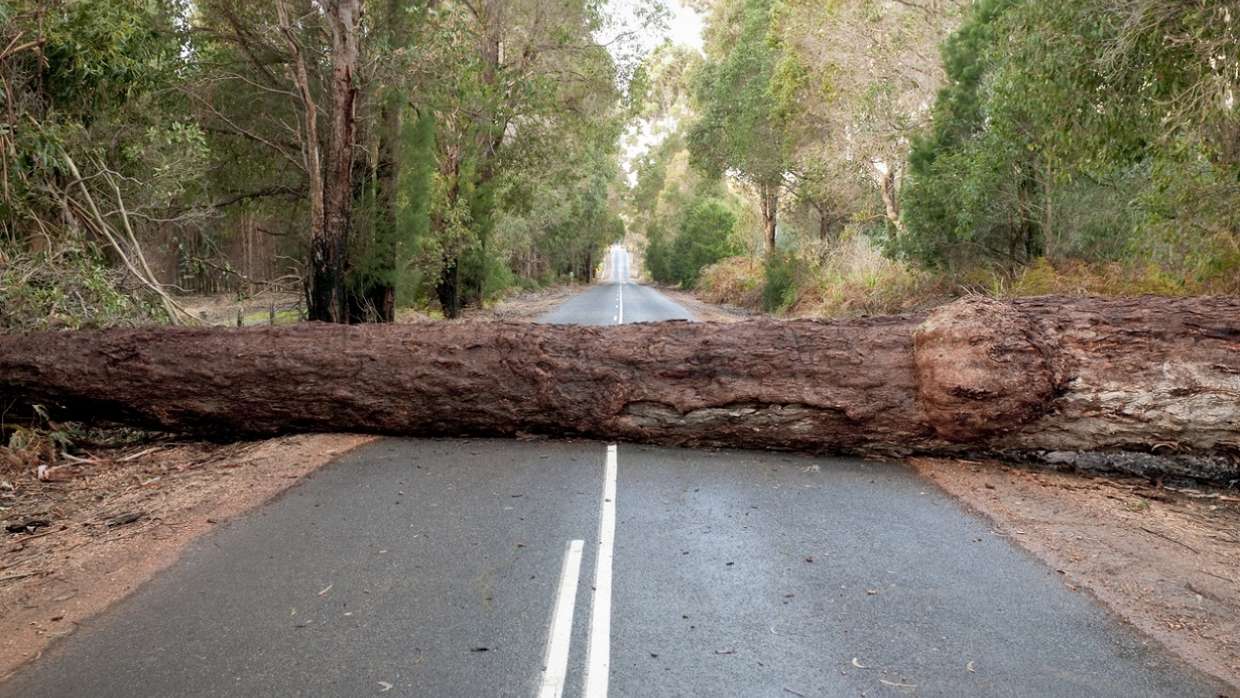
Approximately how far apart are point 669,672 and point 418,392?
5468mm

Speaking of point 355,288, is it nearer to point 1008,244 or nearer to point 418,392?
point 418,392

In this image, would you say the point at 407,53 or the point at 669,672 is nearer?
the point at 669,672

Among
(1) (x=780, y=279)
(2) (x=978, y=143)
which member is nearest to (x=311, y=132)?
(2) (x=978, y=143)

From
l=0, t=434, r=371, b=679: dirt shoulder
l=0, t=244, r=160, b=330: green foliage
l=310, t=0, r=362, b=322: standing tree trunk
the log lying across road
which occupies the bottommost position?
l=0, t=434, r=371, b=679: dirt shoulder

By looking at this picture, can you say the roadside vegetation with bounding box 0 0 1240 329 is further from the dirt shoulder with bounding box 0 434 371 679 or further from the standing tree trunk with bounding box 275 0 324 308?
the dirt shoulder with bounding box 0 434 371 679

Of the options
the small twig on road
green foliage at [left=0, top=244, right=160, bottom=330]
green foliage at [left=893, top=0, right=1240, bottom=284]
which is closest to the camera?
the small twig on road

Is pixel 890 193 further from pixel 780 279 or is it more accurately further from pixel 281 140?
pixel 281 140

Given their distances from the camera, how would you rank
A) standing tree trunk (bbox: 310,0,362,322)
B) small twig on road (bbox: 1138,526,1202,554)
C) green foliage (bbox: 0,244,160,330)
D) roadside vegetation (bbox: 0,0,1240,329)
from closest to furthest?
small twig on road (bbox: 1138,526,1202,554)
green foliage (bbox: 0,244,160,330)
roadside vegetation (bbox: 0,0,1240,329)
standing tree trunk (bbox: 310,0,362,322)

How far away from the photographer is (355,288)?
1598cm

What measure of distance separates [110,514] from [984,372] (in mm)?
7290

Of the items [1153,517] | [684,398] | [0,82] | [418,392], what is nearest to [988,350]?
[1153,517]

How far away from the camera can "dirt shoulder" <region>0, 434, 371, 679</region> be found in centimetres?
457

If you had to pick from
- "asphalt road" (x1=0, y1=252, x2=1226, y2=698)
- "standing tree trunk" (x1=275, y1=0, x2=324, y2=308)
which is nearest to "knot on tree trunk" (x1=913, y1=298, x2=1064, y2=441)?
"asphalt road" (x1=0, y1=252, x2=1226, y2=698)

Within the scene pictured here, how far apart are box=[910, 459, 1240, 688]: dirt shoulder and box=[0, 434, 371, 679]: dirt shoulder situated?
554 cm
